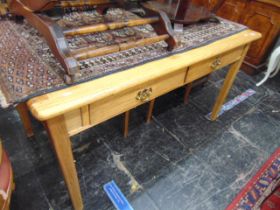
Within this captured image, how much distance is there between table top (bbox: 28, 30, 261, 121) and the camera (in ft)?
1.87

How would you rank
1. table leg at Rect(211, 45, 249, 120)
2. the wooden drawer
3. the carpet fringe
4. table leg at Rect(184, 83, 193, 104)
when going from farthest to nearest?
table leg at Rect(184, 83, 193, 104), table leg at Rect(211, 45, 249, 120), the wooden drawer, the carpet fringe

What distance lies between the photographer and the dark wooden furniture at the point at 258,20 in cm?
192

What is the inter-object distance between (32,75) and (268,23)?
6.85 ft

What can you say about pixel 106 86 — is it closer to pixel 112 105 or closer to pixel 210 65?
pixel 112 105

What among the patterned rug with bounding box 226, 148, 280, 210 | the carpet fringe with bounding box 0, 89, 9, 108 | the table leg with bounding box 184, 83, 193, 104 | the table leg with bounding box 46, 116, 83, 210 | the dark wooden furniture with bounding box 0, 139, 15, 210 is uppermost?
the carpet fringe with bounding box 0, 89, 9, 108

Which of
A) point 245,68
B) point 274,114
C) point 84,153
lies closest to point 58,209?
point 84,153

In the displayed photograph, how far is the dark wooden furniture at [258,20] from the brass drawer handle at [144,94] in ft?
4.51

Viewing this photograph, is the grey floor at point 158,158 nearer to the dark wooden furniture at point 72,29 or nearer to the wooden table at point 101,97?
the wooden table at point 101,97

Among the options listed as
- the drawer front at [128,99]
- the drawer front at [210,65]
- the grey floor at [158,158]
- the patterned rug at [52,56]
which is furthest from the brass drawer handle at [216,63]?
the grey floor at [158,158]

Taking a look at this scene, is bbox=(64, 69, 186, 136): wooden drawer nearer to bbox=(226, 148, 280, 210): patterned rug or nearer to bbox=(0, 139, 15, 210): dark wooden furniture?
bbox=(0, 139, 15, 210): dark wooden furniture

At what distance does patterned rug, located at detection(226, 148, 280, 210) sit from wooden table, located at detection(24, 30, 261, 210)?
75 cm

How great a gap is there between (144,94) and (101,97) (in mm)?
231

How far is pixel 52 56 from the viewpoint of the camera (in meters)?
0.74

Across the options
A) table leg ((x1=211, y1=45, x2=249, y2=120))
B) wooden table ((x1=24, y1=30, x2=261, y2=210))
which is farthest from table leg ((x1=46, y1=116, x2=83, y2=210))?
table leg ((x1=211, y1=45, x2=249, y2=120))
